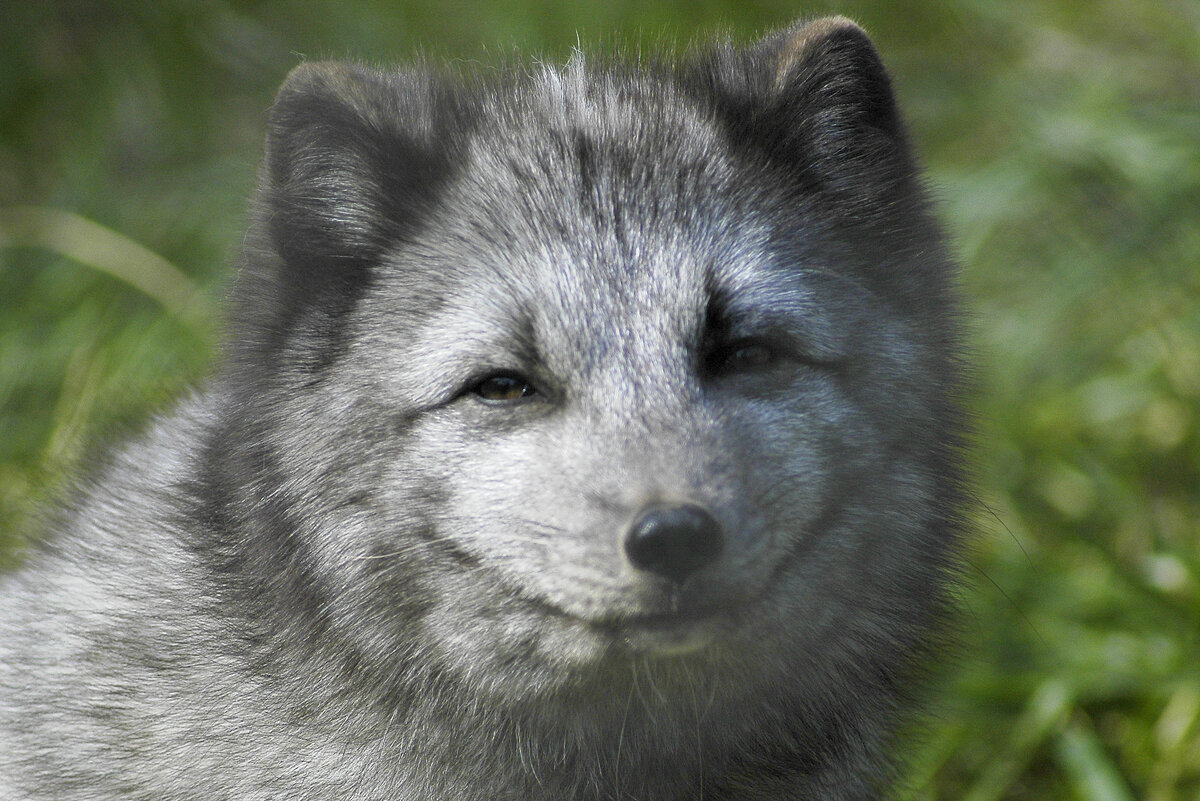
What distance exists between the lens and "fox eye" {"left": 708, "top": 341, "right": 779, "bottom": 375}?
2.38 m

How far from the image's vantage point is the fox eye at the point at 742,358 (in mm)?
2381

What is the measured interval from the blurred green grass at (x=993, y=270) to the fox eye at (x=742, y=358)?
82 cm

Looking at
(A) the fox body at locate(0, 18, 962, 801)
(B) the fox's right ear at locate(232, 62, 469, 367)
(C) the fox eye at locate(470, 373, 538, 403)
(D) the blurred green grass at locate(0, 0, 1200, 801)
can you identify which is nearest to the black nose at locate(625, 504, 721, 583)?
(A) the fox body at locate(0, 18, 962, 801)

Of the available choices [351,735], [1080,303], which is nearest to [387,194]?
[351,735]

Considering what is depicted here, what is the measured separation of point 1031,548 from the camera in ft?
15.5

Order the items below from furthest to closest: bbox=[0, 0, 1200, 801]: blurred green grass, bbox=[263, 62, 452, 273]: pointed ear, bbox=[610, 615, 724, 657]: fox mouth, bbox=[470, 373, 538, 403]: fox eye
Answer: bbox=[0, 0, 1200, 801]: blurred green grass
bbox=[263, 62, 452, 273]: pointed ear
bbox=[470, 373, 538, 403]: fox eye
bbox=[610, 615, 724, 657]: fox mouth

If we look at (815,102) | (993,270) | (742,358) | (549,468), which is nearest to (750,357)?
(742,358)

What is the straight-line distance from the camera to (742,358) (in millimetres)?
2400

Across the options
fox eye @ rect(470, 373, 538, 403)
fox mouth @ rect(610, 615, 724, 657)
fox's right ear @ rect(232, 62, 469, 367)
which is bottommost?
fox mouth @ rect(610, 615, 724, 657)

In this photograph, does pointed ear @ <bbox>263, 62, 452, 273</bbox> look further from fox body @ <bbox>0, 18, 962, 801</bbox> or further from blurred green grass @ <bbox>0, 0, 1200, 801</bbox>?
blurred green grass @ <bbox>0, 0, 1200, 801</bbox>

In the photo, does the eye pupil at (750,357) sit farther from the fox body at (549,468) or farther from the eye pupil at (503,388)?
the eye pupil at (503,388)

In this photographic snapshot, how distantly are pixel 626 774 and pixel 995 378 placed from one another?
131 inches

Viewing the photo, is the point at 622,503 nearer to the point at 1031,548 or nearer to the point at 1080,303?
the point at 1031,548

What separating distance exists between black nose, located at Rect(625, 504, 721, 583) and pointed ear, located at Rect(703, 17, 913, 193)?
0.92m
